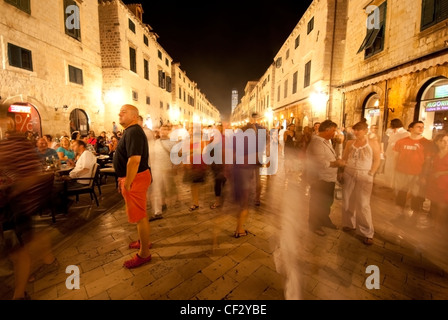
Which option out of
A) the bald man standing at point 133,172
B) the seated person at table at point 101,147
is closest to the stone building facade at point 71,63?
the seated person at table at point 101,147

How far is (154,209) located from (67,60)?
1200cm

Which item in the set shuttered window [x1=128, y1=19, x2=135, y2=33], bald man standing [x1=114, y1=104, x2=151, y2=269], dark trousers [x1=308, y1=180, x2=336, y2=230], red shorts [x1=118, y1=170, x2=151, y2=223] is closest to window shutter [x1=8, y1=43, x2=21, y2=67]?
shuttered window [x1=128, y1=19, x2=135, y2=33]

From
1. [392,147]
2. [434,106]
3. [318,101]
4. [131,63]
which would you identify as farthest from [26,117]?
[434,106]

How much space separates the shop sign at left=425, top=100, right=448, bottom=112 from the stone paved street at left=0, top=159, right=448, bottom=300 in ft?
16.7

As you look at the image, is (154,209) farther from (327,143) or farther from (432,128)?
(432,128)

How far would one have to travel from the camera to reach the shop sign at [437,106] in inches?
264

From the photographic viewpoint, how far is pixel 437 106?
6.95 m

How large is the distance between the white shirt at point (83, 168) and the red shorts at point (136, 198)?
262cm

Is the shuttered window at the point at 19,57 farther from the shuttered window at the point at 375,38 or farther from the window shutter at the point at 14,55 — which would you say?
the shuttered window at the point at 375,38

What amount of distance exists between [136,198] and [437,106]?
9.71 m

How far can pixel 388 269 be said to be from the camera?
274 centimetres

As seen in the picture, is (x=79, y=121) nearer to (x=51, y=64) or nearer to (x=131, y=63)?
(x=51, y=64)

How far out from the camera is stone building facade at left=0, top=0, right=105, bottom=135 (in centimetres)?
852

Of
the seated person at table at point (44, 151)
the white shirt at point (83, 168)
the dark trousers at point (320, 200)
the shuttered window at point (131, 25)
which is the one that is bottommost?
the dark trousers at point (320, 200)
